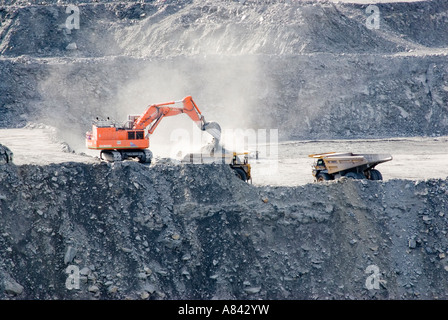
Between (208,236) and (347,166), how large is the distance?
5.77m

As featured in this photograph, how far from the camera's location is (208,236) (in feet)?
62.8

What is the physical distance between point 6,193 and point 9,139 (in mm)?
9224

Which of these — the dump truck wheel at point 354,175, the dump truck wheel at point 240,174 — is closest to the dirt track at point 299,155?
the dump truck wheel at point 240,174

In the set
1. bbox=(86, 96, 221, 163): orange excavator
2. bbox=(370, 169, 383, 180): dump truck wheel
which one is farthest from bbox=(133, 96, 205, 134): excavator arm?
bbox=(370, 169, 383, 180): dump truck wheel

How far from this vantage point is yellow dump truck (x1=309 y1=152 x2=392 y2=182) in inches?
886

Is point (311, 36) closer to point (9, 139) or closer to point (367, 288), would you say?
point (9, 139)

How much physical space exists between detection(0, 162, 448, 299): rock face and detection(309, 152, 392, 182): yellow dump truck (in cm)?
140

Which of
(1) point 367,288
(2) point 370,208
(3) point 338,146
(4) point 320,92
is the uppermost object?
(4) point 320,92

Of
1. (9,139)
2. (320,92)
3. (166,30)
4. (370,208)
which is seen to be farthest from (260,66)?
(370,208)

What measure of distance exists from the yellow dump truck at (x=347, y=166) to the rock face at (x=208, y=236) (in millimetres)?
1398

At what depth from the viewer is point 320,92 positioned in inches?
1377

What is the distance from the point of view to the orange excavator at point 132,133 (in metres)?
22.6

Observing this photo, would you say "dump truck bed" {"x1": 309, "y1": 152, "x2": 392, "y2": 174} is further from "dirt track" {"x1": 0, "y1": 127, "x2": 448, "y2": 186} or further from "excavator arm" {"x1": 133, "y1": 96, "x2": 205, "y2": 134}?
"excavator arm" {"x1": 133, "y1": 96, "x2": 205, "y2": 134}

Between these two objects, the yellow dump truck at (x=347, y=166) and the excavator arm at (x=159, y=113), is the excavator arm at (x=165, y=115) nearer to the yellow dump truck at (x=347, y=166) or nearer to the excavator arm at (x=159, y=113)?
the excavator arm at (x=159, y=113)
